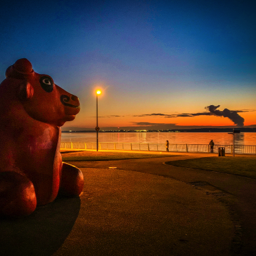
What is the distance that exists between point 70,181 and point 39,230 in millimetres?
1682

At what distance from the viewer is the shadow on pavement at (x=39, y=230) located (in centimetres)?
332

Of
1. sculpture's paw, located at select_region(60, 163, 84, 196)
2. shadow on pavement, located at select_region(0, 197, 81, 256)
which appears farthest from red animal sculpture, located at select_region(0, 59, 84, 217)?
sculpture's paw, located at select_region(60, 163, 84, 196)

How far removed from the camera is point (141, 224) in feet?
13.8

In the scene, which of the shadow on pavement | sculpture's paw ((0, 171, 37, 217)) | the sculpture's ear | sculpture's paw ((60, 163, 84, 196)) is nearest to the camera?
the shadow on pavement

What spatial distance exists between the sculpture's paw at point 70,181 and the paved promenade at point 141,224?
234mm

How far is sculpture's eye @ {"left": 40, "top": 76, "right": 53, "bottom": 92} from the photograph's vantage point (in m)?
4.93

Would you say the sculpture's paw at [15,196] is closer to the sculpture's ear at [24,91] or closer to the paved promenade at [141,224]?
the paved promenade at [141,224]

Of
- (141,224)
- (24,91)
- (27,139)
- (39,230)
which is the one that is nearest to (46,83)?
(24,91)

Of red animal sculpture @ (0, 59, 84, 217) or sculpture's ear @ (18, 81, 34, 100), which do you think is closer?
red animal sculpture @ (0, 59, 84, 217)

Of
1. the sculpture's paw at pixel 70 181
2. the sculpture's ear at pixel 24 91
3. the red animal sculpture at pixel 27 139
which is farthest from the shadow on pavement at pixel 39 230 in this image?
the sculpture's ear at pixel 24 91

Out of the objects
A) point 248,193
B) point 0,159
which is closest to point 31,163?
point 0,159

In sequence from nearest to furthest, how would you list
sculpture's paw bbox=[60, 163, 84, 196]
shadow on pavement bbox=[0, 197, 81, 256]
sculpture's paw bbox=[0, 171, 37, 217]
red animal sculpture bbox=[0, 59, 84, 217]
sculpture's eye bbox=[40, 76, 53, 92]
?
1. shadow on pavement bbox=[0, 197, 81, 256]
2. sculpture's paw bbox=[0, 171, 37, 217]
3. red animal sculpture bbox=[0, 59, 84, 217]
4. sculpture's eye bbox=[40, 76, 53, 92]
5. sculpture's paw bbox=[60, 163, 84, 196]

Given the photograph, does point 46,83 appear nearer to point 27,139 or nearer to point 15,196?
point 27,139

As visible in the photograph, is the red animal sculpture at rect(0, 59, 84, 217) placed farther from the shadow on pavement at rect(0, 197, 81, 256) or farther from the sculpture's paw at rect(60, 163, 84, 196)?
the sculpture's paw at rect(60, 163, 84, 196)
